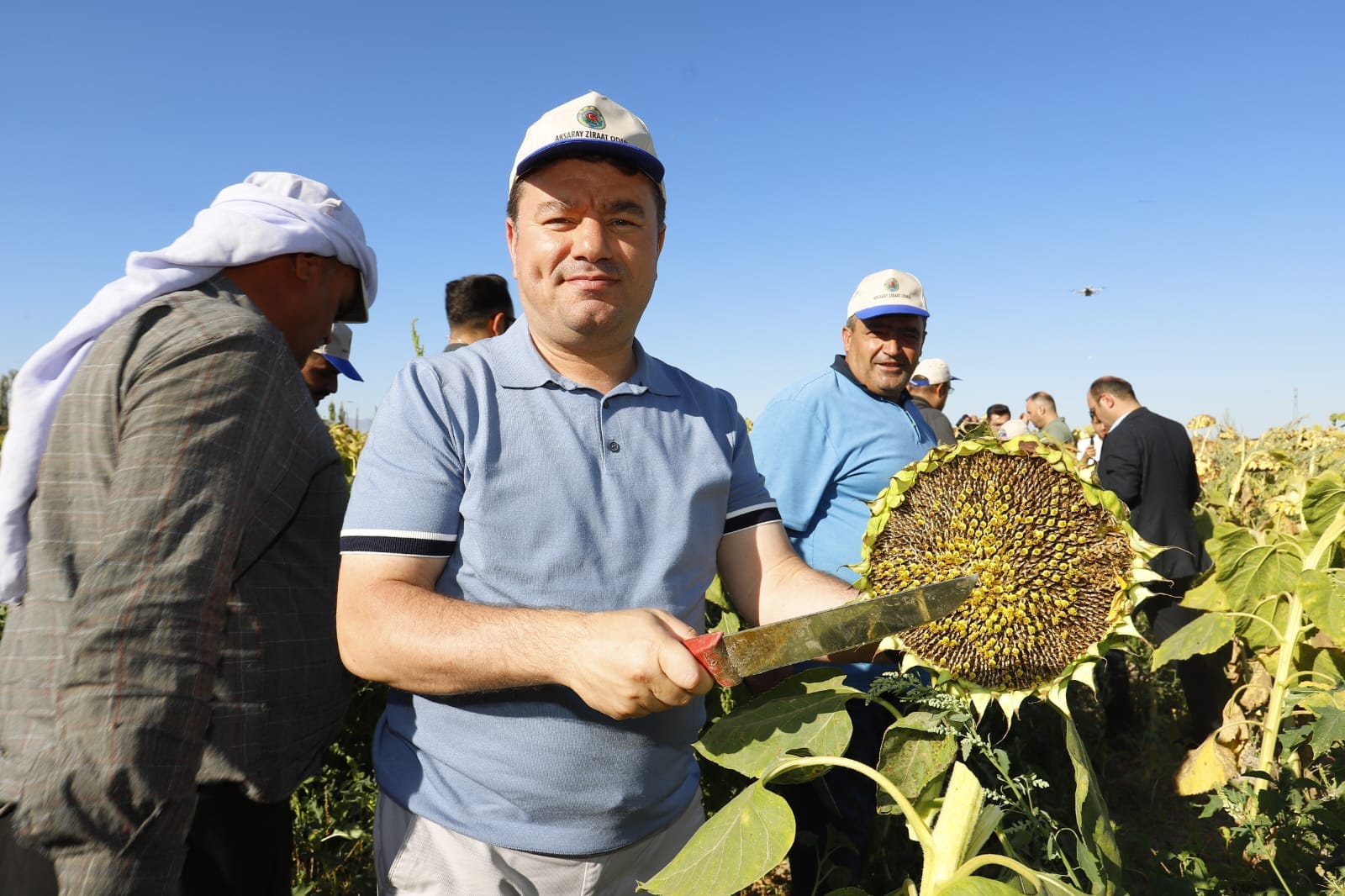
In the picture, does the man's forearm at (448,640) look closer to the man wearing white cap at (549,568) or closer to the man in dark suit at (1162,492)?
the man wearing white cap at (549,568)

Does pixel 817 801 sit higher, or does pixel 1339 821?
pixel 1339 821

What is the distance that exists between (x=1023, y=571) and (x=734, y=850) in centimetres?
64

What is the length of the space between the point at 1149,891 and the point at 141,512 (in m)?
2.29

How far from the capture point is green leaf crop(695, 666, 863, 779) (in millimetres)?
1495

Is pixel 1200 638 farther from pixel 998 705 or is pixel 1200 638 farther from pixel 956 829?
pixel 956 829

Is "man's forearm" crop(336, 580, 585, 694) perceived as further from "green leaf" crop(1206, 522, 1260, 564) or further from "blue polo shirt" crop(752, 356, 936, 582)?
"green leaf" crop(1206, 522, 1260, 564)

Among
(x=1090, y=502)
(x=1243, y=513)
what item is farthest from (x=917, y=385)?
(x=1090, y=502)

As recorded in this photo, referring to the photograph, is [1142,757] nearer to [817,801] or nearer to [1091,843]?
[817,801]

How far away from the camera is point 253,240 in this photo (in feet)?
6.72

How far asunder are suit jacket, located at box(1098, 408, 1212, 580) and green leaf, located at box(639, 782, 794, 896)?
541 cm

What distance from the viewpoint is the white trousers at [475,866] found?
1.63 meters

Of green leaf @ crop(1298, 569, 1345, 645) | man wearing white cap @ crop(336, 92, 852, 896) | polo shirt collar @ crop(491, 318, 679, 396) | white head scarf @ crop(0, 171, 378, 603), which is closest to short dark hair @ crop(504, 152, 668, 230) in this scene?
man wearing white cap @ crop(336, 92, 852, 896)

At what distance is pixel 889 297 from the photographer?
4012 mm

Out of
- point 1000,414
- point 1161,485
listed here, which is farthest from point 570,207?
point 1000,414
